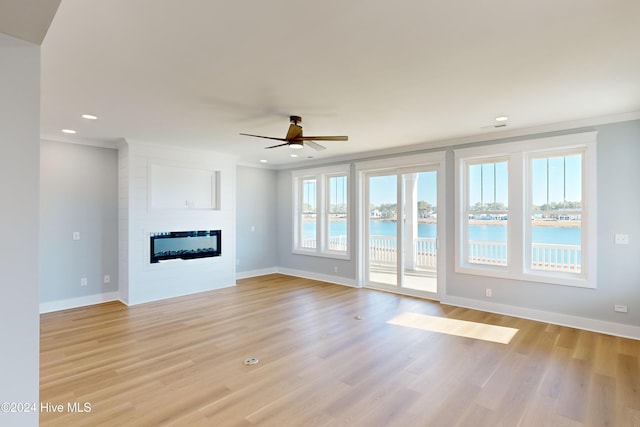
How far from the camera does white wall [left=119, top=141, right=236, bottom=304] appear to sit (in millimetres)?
5324

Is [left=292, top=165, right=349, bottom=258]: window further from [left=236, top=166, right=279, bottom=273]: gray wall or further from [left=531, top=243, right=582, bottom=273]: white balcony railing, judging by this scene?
[left=531, top=243, right=582, bottom=273]: white balcony railing

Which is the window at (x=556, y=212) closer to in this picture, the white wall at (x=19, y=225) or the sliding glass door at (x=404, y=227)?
the sliding glass door at (x=404, y=227)

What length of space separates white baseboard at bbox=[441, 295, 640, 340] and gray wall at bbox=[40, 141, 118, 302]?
595cm

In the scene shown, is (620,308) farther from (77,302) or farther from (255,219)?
(77,302)

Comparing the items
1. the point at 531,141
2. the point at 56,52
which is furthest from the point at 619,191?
the point at 56,52

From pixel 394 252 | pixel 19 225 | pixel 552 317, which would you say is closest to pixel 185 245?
pixel 394 252

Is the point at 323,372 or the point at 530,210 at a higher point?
the point at 530,210

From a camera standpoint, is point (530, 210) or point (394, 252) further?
point (394, 252)

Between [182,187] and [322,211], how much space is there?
120 inches

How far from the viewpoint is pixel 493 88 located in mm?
3125

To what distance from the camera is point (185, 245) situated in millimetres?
6023

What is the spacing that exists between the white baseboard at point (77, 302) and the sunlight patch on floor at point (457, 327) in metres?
4.78

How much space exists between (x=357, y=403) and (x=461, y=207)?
149 inches

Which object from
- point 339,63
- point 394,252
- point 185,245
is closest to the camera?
point 339,63
